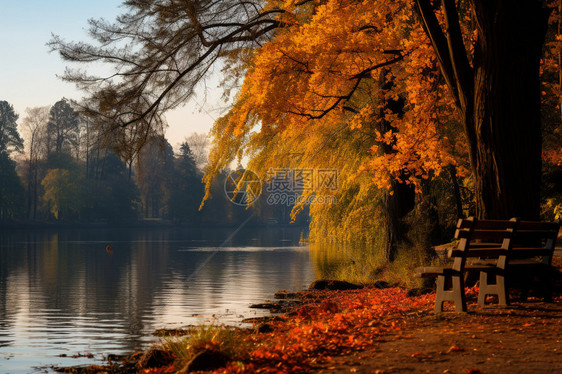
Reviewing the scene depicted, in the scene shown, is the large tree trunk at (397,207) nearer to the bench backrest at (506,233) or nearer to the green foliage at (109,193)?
the bench backrest at (506,233)

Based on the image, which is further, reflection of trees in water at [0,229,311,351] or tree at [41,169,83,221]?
tree at [41,169,83,221]

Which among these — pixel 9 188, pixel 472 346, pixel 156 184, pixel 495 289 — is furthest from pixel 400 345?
pixel 156 184

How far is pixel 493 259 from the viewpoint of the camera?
1043 centimetres

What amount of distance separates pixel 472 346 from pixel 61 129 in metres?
82.8

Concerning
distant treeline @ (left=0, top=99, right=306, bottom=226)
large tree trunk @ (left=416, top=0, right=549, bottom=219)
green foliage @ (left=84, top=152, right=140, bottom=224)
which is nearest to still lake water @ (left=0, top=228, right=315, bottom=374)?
large tree trunk @ (left=416, top=0, right=549, bottom=219)

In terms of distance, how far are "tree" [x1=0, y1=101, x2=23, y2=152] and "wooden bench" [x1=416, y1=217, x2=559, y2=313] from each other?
82132mm

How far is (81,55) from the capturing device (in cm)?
1730

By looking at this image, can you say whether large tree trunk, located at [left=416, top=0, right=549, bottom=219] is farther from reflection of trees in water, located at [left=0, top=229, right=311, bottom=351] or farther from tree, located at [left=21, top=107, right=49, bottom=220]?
tree, located at [left=21, top=107, right=49, bottom=220]

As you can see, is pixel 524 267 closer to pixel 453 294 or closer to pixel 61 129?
pixel 453 294

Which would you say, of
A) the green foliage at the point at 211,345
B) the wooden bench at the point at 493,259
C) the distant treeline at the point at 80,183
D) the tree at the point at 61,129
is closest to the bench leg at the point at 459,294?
the wooden bench at the point at 493,259

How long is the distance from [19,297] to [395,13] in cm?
1576

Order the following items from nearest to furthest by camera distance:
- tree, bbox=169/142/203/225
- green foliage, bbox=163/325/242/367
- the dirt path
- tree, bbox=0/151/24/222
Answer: the dirt path < green foliage, bbox=163/325/242/367 < tree, bbox=0/151/24/222 < tree, bbox=169/142/203/225

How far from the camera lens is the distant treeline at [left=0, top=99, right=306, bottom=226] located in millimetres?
82750

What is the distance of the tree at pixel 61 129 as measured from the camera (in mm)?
82750
